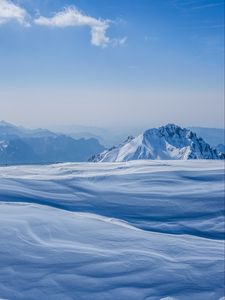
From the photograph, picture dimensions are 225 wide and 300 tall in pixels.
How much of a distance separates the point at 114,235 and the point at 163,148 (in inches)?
5694

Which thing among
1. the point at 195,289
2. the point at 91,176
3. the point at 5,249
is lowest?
the point at 195,289

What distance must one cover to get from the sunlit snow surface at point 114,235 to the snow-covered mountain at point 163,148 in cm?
12045

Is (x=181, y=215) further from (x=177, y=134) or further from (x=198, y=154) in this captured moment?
(x=177, y=134)

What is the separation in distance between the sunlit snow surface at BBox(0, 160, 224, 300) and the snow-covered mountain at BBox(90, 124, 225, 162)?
12045cm

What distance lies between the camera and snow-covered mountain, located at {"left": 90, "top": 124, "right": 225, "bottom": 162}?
136 metres

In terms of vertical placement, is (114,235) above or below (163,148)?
below

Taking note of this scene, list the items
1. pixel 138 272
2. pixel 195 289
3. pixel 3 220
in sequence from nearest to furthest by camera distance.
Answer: pixel 195 289
pixel 138 272
pixel 3 220

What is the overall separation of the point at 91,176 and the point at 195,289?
14.8 ft

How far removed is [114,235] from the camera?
15.6 ft

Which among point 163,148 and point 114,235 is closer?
point 114,235

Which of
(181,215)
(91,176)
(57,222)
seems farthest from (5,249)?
(91,176)

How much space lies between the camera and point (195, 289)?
139 inches

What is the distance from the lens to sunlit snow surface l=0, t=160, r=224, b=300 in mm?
3453

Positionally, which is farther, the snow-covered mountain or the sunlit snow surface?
the snow-covered mountain
